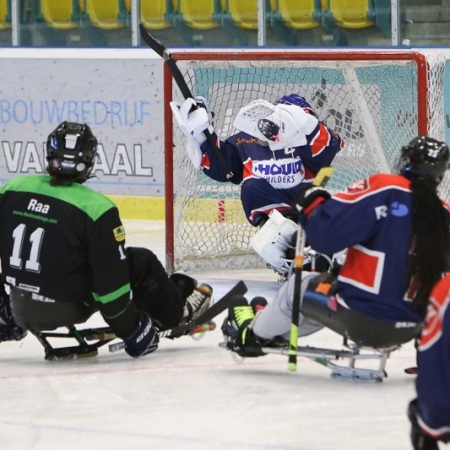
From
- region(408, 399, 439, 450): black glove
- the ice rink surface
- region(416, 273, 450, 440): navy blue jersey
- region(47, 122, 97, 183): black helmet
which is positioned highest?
region(47, 122, 97, 183): black helmet

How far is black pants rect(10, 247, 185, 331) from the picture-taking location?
4.23 m

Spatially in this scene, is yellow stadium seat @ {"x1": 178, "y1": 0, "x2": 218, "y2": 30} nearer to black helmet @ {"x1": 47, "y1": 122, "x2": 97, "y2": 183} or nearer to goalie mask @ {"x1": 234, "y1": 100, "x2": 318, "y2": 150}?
goalie mask @ {"x1": 234, "y1": 100, "x2": 318, "y2": 150}

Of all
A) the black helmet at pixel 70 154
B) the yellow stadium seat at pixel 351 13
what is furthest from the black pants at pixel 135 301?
the yellow stadium seat at pixel 351 13

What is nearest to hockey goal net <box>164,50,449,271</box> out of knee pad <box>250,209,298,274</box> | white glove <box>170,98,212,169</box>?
white glove <box>170,98,212,169</box>

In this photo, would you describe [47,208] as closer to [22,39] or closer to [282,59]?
[282,59]

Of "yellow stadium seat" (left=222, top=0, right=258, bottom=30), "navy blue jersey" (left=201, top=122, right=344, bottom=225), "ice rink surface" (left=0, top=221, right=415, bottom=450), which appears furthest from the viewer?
"yellow stadium seat" (left=222, top=0, right=258, bottom=30)

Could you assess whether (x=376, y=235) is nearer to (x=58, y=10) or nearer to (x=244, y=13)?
(x=244, y=13)

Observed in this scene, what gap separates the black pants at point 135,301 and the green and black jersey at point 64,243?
1.5 inches

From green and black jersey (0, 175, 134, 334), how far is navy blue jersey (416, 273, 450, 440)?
177 cm

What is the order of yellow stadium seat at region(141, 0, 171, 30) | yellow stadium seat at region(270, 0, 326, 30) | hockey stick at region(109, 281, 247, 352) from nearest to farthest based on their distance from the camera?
hockey stick at region(109, 281, 247, 352)
yellow stadium seat at region(270, 0, 326, 30)
yellow stadium seat at region(141, 0, 171, 30)

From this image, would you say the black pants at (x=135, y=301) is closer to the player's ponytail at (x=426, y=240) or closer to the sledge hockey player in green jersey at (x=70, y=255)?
the sledge hockey player in green jersey at (x=70, y=255)

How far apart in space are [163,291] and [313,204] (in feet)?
2.65

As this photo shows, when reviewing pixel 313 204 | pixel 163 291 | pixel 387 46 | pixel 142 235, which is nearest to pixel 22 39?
pixel 142 235

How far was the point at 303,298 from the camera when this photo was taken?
3.96 m
